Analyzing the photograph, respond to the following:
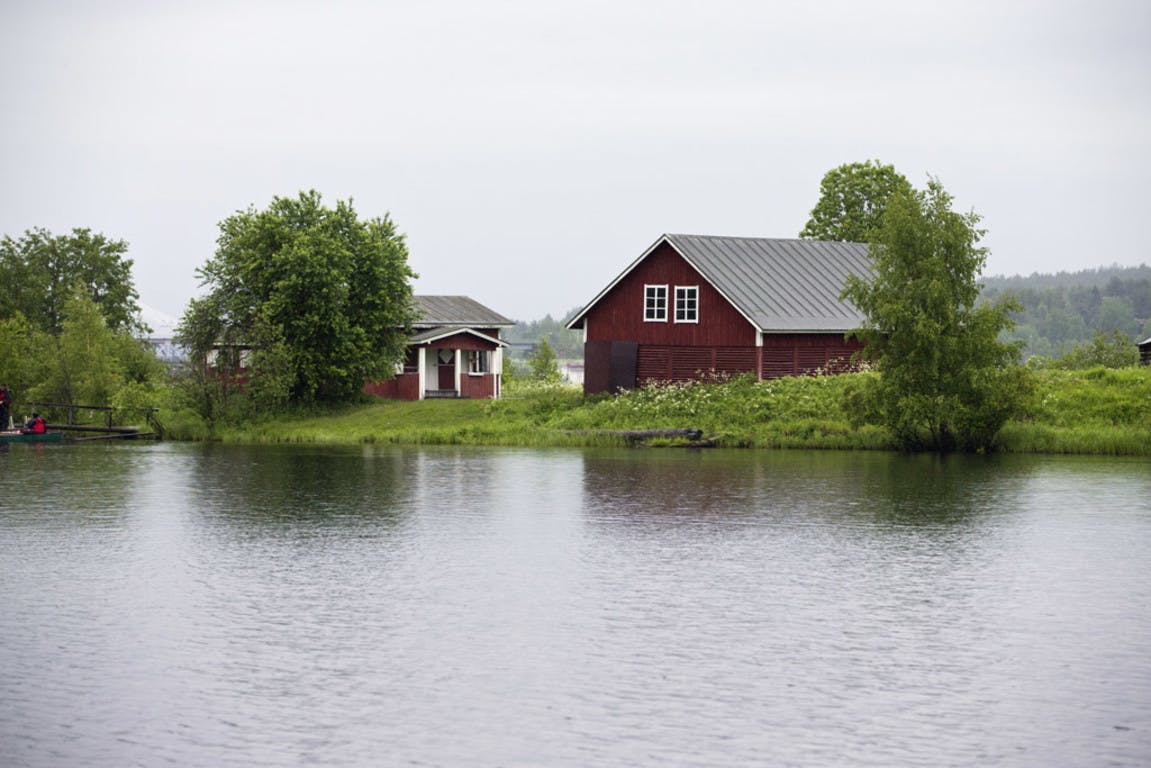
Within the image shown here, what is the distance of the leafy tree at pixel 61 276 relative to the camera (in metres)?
86.1

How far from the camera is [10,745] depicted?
11.5m

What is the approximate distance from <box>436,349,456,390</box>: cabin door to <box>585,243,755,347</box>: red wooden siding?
12590mm

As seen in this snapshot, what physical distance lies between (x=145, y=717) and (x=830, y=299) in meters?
48.3

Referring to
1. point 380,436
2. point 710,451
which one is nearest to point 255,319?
point 380,436

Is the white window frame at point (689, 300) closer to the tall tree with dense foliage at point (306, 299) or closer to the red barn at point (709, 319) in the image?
the red barn at point (709, 319)

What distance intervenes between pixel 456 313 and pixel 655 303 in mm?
20609

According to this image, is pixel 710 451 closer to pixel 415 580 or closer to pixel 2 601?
Result: pixel 415 580

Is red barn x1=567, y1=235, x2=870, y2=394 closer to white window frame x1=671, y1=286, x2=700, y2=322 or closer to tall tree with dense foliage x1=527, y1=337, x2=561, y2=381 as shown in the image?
white window frame x1=671, y1=286, x2=700, y2=322

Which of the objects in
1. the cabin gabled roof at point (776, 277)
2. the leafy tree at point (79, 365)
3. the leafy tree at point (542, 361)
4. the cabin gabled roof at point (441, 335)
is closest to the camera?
the cabin gabled roof at point (776, 277)

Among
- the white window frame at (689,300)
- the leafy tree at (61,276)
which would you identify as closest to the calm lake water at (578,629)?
the white window frame at (689,300)

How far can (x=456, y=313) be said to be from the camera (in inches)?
2963

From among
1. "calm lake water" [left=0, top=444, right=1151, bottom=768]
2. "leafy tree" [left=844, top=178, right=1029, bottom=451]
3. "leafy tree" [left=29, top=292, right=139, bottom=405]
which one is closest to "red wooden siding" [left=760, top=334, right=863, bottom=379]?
"leafy tree" [left=844, top=178, right=1029, bottom=451]

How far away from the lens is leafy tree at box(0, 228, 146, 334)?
86.1 m

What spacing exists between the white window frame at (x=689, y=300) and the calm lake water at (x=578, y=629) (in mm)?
26189
